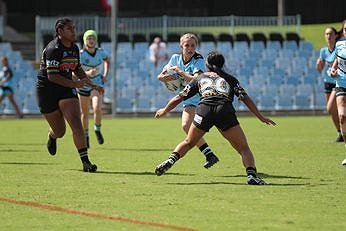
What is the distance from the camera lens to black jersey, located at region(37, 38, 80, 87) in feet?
50.1

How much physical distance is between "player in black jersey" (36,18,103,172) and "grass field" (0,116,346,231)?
0.62 meters

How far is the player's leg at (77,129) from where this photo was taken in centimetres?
1530

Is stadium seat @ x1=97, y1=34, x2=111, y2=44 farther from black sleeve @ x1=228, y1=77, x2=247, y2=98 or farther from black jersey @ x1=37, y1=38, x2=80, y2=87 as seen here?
black sleeve @ x1=228, y1=77, x2=247, y2=98

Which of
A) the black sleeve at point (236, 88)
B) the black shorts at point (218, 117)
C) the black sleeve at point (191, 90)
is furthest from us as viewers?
the black sleeve at point (191, 90)

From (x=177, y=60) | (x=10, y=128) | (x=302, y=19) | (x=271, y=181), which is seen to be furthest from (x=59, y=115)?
(x=302, y=19)

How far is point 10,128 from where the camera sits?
29234mm

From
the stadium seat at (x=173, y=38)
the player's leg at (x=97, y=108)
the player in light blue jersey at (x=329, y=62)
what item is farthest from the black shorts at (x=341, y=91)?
the stadium seat at (x=173, y=38)

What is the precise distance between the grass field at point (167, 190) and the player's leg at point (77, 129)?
→ 0.18 m

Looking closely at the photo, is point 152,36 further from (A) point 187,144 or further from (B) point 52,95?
(A) point 187,144

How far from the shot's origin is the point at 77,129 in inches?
602

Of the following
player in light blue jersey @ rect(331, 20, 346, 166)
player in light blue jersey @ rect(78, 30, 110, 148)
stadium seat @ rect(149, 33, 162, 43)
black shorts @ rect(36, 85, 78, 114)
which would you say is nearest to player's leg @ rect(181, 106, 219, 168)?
black shorts @ rect(36, 85, 78, 114)

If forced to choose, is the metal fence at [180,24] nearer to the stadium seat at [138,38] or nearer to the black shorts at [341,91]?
the stadium seat at [138,38]

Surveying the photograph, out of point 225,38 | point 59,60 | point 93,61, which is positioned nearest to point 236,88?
point 59,60

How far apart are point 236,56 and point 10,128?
14499 millimetres
